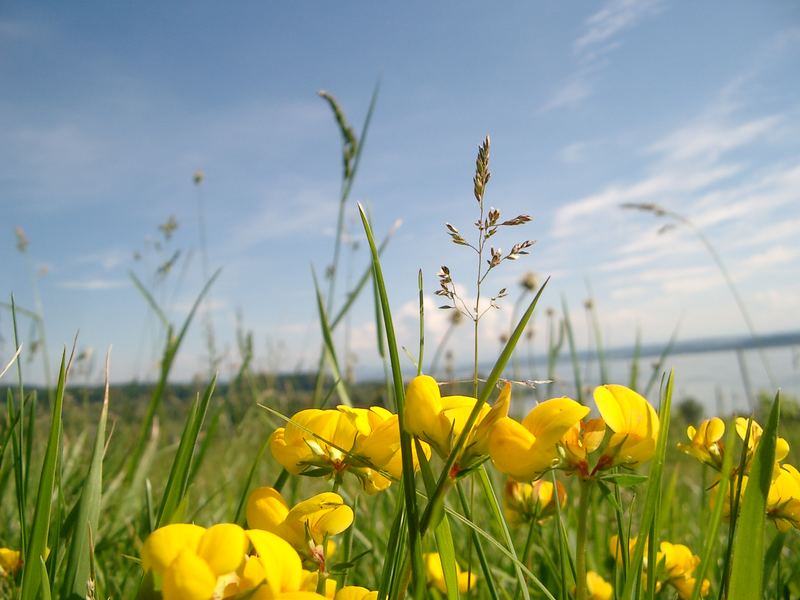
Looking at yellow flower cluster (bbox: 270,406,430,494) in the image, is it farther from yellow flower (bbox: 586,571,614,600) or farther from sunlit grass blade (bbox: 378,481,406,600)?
yellow flower (bbox: 586,571,614,600)

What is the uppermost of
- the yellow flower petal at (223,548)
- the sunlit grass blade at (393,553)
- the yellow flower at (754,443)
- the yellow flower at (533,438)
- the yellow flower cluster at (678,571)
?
the yellow flower at (533,438)

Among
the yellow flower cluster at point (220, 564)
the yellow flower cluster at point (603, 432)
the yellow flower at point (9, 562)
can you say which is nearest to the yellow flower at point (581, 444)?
the yellow flower cluster at point (603, 432)

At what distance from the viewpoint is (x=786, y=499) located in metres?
0.91

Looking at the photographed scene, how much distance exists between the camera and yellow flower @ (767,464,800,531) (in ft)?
2.93

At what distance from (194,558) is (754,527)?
1.85 feet

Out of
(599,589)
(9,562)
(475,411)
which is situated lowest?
(599,589)

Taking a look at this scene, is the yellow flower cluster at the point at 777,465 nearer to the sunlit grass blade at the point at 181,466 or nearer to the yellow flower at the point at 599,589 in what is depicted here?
the yellow flower at the point at 599,589

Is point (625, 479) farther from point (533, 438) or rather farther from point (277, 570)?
point (277, 570)

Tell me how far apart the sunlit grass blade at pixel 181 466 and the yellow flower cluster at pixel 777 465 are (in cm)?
70

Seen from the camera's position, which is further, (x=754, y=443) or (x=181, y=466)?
(x=754, y=443)

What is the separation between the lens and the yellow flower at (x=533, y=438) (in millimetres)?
656

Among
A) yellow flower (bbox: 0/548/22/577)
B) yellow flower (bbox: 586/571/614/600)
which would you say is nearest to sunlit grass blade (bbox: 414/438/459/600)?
yellow flower (bbox: 586/571/614/600)

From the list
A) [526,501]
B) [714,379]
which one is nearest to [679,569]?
[526,501]

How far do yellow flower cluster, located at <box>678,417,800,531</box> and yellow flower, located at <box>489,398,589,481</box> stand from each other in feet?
1.12
